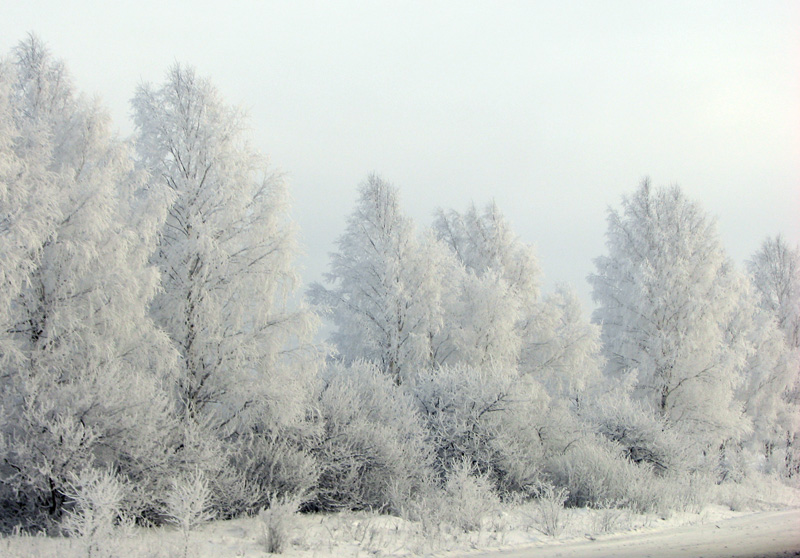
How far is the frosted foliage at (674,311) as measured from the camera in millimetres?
18672

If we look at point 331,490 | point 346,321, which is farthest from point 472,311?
point 331,490

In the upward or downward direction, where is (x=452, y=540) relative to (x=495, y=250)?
downward

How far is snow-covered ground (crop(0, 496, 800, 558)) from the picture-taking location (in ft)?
23.4

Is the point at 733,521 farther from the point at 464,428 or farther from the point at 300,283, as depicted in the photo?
the point at 300,283

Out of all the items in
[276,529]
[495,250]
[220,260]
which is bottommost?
[276,529]

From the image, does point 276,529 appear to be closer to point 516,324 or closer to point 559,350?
point 559,350

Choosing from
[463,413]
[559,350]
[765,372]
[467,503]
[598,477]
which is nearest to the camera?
[467,503]

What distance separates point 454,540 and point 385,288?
37.1 ft

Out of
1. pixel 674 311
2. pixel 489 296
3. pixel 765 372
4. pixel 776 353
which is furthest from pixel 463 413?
pixel 776 353

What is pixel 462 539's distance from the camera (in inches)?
330

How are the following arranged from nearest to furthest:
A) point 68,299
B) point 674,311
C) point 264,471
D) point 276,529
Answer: point 276,529, point 68,299, point 264,471, point 674,311

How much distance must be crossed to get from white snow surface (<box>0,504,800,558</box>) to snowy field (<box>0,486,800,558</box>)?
0.01 metres

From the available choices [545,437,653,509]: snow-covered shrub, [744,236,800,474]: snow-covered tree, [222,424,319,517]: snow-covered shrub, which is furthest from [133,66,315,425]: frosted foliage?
[744,236,800,474]: snow-covered tree

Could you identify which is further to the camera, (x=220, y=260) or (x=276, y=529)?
(x=220, y=260)
